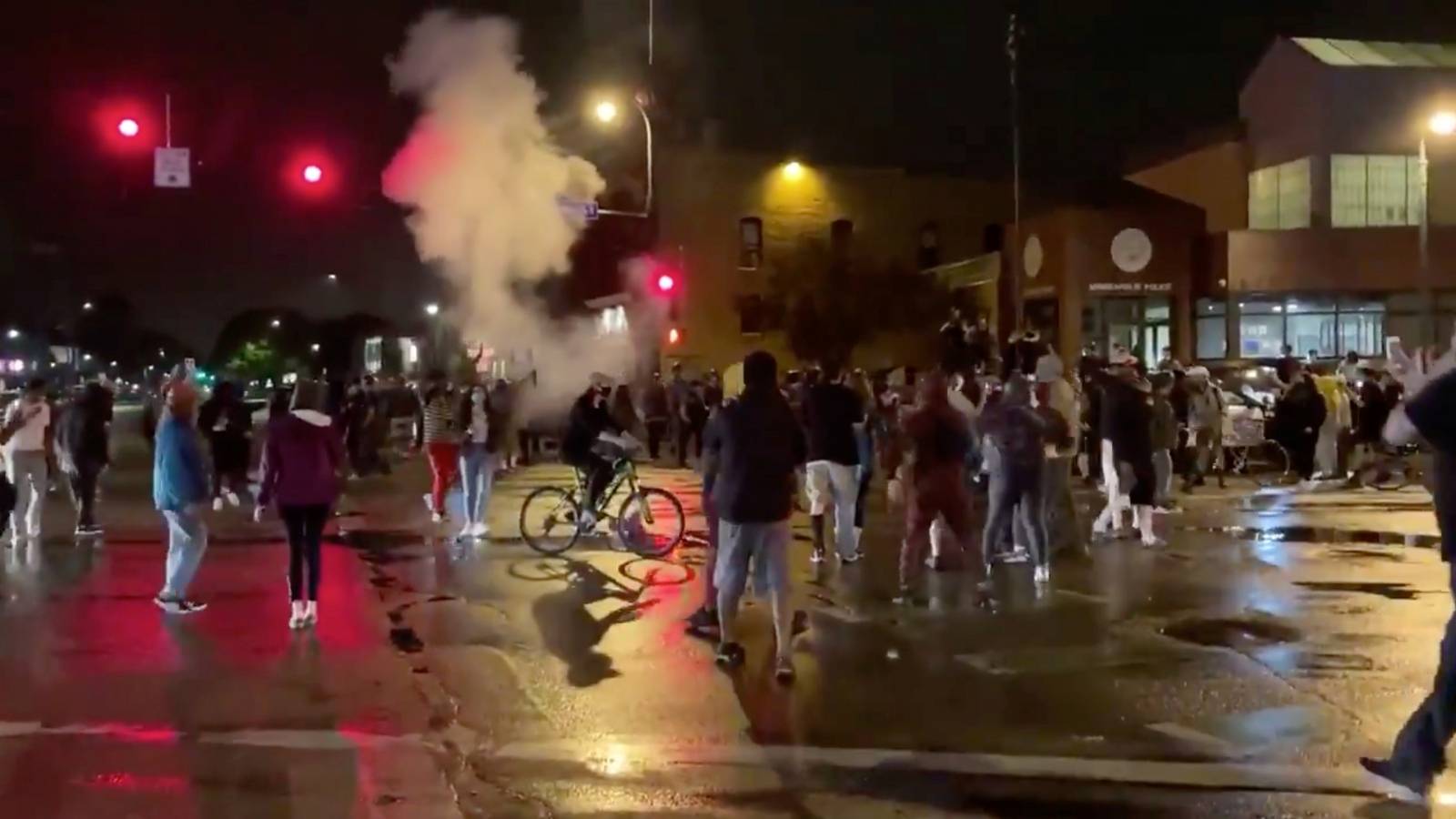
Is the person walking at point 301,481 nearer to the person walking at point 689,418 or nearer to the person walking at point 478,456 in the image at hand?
the person walking at point 478,456

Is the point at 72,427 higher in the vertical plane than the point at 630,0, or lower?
lower

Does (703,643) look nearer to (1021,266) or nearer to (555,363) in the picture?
(555,363)

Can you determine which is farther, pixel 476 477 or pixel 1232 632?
pixel 476 477

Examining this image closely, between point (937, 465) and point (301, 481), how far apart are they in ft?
14.5

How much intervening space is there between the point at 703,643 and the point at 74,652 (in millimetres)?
3924

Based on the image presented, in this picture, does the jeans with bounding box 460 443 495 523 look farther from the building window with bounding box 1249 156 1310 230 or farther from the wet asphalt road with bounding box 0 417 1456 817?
the building window with bounding box 1249 156 1310 230

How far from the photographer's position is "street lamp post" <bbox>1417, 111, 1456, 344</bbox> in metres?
32.8

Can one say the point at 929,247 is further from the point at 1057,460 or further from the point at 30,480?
the point at 1057,460

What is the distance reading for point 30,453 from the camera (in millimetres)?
15414

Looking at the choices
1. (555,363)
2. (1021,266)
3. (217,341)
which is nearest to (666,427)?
(555,363)

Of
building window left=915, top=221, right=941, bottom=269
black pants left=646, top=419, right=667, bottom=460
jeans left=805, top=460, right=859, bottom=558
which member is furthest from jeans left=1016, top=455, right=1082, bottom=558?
building window left=915, top=221, right=941, bottom=269

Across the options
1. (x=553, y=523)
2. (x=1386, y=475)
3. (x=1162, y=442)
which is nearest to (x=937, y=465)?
(x=553, y=523)

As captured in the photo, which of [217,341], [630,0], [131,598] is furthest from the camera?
[217,341]

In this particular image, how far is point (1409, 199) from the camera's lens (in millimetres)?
42094
